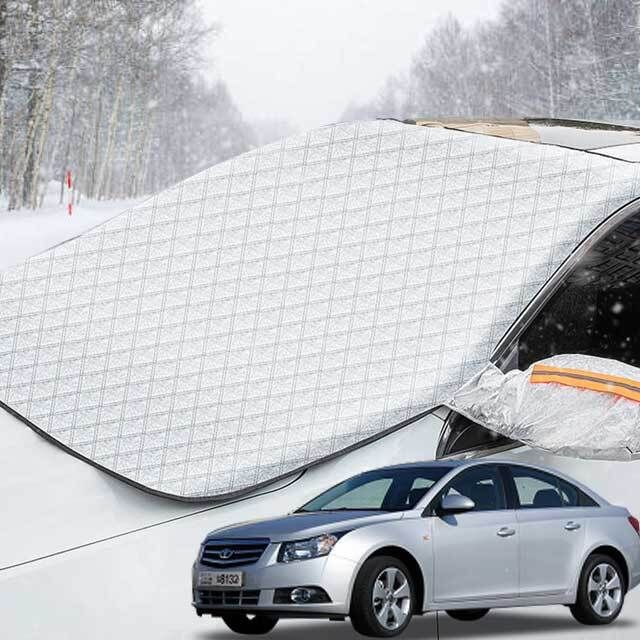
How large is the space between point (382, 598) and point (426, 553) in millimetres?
316

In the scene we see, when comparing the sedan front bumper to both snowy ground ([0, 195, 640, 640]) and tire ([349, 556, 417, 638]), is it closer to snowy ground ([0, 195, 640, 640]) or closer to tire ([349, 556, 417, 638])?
tire ([349, 556, 417, 638])

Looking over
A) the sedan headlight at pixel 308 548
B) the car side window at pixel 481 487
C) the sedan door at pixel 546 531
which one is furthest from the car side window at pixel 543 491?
the sedan headlight at pixel 308 548

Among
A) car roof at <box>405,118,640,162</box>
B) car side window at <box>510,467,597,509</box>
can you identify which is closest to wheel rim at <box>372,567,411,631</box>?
car side window at <box>510,467,597,509</box>

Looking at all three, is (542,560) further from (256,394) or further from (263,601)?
(256,394)

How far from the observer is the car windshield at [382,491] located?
6652 mm

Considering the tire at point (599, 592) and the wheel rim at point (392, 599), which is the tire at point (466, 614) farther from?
the wheel rim at point (392, 599)

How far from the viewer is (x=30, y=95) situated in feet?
106

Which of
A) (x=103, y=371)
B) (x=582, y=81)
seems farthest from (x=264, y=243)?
(x=582, y=81)

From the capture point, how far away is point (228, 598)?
650cm

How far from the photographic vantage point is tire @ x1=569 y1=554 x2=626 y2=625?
23.4ft

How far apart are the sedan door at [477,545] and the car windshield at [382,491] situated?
14cm

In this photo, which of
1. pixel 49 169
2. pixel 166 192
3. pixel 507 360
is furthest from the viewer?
pixel 49 169

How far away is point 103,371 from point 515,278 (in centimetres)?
338

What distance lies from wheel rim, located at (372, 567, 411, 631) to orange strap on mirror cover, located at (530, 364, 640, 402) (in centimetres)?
364
